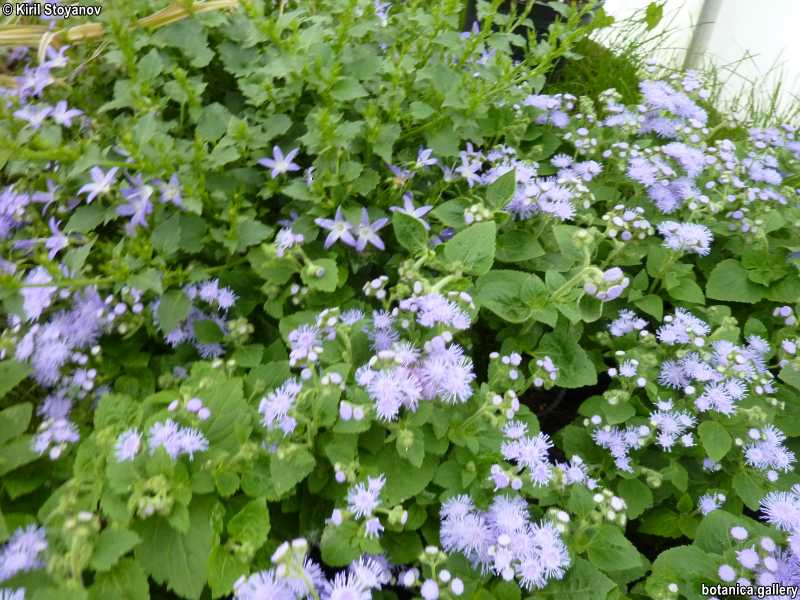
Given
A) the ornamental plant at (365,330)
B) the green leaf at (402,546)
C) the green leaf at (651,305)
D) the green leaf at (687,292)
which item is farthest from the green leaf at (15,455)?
the green leaf at (687,292)

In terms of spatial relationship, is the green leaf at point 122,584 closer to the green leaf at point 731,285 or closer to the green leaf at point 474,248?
the green leaf at point 474,248

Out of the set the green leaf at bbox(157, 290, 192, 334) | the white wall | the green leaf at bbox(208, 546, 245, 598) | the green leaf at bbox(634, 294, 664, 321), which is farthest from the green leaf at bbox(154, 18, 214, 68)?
the white wall

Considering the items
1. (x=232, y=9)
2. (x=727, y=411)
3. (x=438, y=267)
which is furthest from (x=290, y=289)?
(x=727, y=411)

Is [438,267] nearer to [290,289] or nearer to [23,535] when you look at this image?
[290,289]

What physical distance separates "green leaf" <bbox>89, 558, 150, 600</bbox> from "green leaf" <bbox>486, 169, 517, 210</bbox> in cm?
118

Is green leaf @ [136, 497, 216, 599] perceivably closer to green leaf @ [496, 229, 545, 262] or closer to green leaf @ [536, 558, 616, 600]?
green leaf @ [536, 558, 616, 600]

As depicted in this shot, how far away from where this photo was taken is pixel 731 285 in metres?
1.80

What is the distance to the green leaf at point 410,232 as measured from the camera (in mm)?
1519

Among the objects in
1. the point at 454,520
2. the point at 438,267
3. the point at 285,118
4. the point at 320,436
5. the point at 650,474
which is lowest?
the point at 650,474

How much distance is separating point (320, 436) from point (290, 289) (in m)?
0.43

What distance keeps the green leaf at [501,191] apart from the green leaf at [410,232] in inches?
9.7

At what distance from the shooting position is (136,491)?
104cm

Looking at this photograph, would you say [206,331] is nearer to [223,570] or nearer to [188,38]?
[223,570]

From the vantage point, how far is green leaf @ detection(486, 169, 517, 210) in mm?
1641
